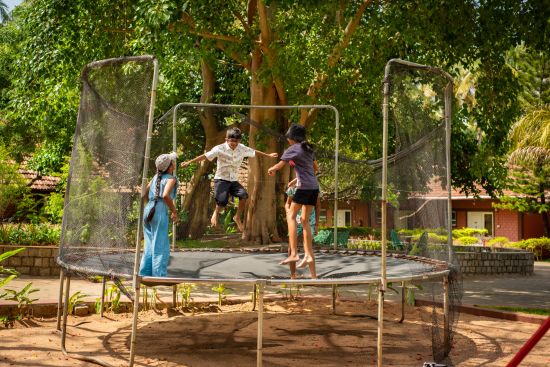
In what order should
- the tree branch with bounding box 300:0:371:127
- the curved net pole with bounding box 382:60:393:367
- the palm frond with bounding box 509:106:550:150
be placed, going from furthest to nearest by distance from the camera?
1. the palm frond with bounding box 509:106:550:150
2. the tree branch with bounding box 300:0:371:127
3. the curved net pole with bounding box 382:60:393:367

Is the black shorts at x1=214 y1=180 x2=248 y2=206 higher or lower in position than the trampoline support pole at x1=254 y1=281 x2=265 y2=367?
higher

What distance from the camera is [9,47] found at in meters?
22.2

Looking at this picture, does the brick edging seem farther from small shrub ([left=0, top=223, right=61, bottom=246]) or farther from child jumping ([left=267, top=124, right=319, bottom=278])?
small shrub ([left=0, top=223, right=61, bottom=246])

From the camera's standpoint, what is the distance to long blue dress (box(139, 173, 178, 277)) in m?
5.89

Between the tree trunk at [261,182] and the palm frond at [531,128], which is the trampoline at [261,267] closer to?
the tree trunk at [261,182]

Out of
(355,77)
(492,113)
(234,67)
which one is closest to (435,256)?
(492,113)

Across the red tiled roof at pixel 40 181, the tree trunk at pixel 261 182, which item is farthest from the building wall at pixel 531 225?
the red tiled roof at pixel 40 181

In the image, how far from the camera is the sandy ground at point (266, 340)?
622 centimetres

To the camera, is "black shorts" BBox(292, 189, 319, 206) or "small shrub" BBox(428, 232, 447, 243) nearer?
"small shrub" BBox(428, 232, 447, 243)

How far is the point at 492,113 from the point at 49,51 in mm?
8136

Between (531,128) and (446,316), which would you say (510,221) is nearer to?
(531,128)

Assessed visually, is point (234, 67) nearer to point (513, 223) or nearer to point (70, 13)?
point (70, 13)

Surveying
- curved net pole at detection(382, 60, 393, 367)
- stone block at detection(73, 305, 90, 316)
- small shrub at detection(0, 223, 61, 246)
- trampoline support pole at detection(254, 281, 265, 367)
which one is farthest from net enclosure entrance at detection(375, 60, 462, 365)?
small shrub at detection(0, 223, 61, 246)

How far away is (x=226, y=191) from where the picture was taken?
7906 millimetres
